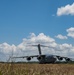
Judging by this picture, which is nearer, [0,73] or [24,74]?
[0,73]

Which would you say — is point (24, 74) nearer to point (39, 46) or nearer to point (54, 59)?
point (54, 59)

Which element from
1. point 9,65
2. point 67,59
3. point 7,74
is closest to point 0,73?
point 7,74

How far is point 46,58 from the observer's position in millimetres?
75125

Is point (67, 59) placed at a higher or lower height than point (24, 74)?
higher

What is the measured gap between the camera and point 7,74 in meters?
7.26

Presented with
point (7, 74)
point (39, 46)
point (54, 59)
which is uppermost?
point (39, 46)

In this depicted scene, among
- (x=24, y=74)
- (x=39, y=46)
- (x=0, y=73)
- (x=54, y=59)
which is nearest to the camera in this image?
(x=0, y=73)

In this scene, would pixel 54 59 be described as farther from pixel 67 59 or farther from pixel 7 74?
pixel 7 74

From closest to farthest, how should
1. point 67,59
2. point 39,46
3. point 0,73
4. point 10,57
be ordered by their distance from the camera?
point 0,73 → point 10,57 → point 67,59 → point 39,46

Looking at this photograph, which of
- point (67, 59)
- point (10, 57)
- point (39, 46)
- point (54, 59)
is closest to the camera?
point (10, 57)

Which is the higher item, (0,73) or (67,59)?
(67,59)

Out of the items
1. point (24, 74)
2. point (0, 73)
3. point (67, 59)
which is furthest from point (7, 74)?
point (67, 59)

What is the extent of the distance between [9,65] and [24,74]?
50cm

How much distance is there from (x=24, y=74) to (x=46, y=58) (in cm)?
6723
